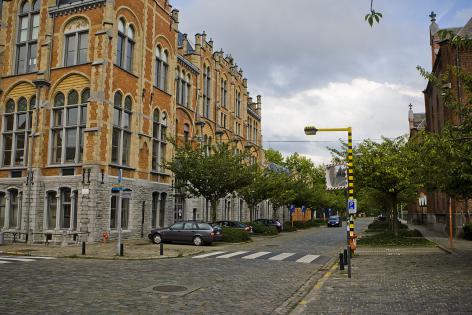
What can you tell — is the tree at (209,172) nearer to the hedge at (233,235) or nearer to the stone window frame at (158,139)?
the stone window frame at (158,139)

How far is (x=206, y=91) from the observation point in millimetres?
42938

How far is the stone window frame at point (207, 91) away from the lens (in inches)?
1660

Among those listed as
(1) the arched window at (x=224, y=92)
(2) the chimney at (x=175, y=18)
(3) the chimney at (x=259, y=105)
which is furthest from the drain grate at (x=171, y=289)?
(3) the chimney at (x=259, y=105)

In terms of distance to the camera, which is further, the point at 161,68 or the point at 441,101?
the point at 441,101

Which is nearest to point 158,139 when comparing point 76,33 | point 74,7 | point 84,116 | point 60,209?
point 84,116

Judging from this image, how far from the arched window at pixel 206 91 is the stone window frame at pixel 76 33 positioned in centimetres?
1609

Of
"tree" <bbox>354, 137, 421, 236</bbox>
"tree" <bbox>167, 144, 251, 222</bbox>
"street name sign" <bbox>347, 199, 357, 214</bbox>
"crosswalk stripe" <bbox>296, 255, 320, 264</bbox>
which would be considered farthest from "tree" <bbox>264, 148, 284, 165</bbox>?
"street name sign" <bbox>347, 199, 357, 214</bbox>

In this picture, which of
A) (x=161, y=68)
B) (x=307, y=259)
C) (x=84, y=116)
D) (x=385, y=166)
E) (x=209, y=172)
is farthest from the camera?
(x=161, y=68)

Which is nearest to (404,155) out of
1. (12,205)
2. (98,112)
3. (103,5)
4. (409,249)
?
(409,249)

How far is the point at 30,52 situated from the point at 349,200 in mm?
24430

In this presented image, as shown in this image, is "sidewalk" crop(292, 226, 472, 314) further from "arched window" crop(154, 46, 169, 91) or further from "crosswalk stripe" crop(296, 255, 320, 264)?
"arched window" crop(154, 46, 169, 91)

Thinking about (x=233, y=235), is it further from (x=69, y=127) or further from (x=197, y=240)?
(x=69, y=127)

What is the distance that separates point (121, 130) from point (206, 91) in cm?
1658

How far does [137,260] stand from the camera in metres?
17.5
